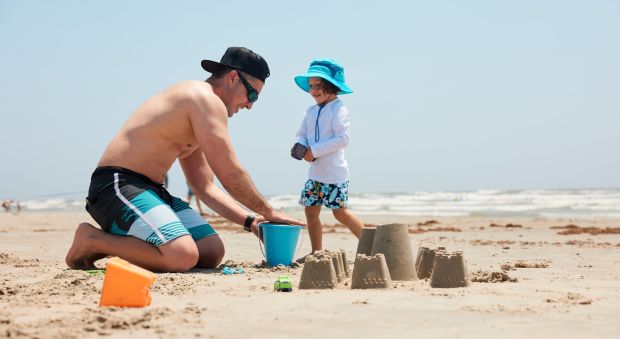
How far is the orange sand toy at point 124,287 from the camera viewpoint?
303 centimetres

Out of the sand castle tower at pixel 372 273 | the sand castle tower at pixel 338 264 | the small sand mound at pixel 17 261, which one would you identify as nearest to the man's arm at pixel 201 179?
the small sand mound at pixel 17 261

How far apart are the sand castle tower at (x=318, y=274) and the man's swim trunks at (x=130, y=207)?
1122 millimetres

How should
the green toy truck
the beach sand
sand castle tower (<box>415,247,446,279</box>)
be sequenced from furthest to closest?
Result: 1. sand castle tower (<box>415,247,446,279</box>)
2. the green toy truck
3. the beach sand

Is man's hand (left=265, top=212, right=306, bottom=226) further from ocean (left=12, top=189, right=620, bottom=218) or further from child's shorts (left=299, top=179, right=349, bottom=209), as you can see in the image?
ocean (left=12, top=189, right=620, bottom=218)

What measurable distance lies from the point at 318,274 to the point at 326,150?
7.27 ft

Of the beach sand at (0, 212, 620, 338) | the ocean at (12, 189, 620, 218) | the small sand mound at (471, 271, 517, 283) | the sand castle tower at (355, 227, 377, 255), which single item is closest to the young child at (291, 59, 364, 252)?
the beach sand at (0, 212, 620, 338)

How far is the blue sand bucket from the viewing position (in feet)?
15.6

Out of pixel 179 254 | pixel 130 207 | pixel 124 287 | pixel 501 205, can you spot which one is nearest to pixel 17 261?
pixel 130 207

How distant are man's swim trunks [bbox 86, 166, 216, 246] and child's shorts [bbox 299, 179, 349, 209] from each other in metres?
1.58

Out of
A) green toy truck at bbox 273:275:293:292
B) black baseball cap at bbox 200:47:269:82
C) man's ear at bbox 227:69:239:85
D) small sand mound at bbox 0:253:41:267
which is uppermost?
black baseball cap at bbox 200:47:269:82

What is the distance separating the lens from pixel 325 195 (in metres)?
5.83

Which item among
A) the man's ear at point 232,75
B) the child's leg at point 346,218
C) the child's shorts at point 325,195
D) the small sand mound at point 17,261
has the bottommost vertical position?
the small sand mound at point 17,261

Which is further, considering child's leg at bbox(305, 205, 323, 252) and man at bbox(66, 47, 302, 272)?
child's leg at bbox(305, 205, 323, 252)

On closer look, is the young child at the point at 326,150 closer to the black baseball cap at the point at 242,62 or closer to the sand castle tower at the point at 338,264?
the black baseball cap at the point at 242,62
